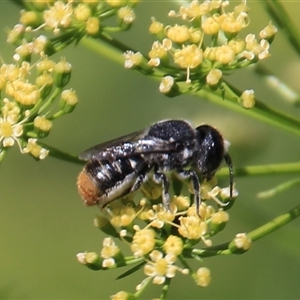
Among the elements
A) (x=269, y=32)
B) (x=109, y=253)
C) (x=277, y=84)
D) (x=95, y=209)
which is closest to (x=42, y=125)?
(x=109, y=253)

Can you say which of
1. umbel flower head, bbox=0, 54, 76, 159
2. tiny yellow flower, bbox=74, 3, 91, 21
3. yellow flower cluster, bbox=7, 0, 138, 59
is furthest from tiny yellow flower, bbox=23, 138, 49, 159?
tiny yellow flower, bbox=74, 3, 91, 21

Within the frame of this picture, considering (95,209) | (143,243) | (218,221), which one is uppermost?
(143,243)

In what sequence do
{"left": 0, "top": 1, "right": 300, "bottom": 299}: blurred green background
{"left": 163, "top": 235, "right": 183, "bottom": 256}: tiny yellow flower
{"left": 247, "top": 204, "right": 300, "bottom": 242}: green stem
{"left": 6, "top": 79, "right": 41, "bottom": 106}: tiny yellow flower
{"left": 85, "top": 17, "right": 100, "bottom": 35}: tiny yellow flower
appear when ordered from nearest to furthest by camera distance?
{"left": 163, "top": 235, "right": 183, "bottom": 256}: tiny yellow flower < {"left": 247, "top": 204, "right": 300, "bottom": 242}: green stem < {"left": 6, "top": 79, "right": 41, "bottom": 106}: tiny yellow flower < {"left": 85, "top": 17, "right": 100, "bottom": 35}: tiny yellow flower < {"left": 0, "top": 1, "right": 300, "bottom": 299}: blurred green background

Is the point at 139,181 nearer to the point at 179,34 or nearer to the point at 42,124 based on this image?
the point at 42,124

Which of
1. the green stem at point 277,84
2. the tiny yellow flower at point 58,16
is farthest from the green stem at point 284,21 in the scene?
the tiny yellow flower at point 58,16

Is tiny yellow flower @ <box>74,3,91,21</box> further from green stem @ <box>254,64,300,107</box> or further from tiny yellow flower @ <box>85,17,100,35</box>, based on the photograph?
green stem @ <box>254,64,300,107</box>
